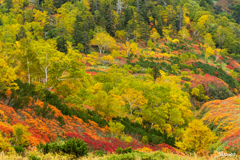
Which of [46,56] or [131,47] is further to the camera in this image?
[131,47]

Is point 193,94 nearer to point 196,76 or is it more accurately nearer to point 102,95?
point 196,76

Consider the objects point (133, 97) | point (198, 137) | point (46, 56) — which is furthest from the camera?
point (133, 97)

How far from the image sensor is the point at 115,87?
38500mm

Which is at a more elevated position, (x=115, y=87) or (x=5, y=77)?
(x=5, y=77)

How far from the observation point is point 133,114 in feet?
124

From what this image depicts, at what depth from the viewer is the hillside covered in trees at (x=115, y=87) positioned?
48.3 feet

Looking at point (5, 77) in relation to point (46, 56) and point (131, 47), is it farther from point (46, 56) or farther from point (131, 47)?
point (131, 47)

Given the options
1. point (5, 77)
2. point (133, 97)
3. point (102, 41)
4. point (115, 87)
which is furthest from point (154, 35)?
point (5, 77)

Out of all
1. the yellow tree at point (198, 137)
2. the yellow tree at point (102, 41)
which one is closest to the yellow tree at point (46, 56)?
the yellow tree at point (198, 137)

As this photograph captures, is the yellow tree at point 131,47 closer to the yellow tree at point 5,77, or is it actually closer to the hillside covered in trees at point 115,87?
the hillside covered in trees at point 115,87

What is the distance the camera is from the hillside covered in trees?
14.7 meters

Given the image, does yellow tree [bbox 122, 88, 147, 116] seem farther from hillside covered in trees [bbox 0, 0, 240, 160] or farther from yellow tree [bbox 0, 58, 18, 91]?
yellow tree [bbox 0, 58, 18, 91]

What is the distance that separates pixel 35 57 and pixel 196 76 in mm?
48143

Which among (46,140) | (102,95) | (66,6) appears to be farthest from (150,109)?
(66,6)
